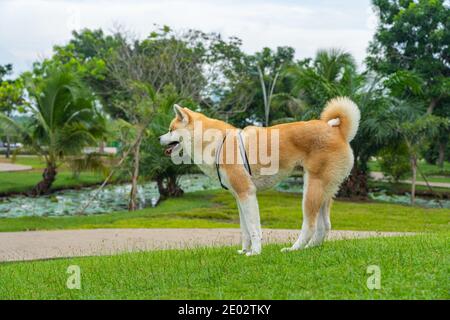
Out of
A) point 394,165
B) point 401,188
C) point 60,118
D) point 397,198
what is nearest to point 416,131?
point 397,198

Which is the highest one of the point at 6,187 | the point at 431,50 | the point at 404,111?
the point at 431,50

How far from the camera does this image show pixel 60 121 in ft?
67.9

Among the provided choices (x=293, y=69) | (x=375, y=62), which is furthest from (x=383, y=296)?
(x=375, y=62)

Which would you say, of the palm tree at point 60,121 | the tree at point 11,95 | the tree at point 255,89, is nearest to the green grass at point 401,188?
the tree at point 255,89

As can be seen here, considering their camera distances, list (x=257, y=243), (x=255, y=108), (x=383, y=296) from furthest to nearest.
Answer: (x=255, y=108)
(x=257, y=243)
(x=383, y=296)

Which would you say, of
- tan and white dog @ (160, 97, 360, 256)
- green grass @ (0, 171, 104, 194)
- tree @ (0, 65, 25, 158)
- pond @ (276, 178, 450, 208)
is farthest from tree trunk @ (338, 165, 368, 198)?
tree @ (0, 65, 25, 158)

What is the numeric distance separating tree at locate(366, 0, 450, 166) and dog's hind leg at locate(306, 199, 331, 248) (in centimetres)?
2484

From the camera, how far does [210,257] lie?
23.1ft

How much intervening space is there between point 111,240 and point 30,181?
1495cm

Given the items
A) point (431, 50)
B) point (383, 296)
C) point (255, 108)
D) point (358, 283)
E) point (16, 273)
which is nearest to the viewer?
point (383, 296)

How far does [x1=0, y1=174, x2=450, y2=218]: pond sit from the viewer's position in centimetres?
1819

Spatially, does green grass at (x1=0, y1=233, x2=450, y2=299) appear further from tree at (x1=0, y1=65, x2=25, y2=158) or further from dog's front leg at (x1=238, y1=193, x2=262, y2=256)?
tree at (x1=0, y1=65, x2=25, y2=158)

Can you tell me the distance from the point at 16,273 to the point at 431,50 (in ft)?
96.5
